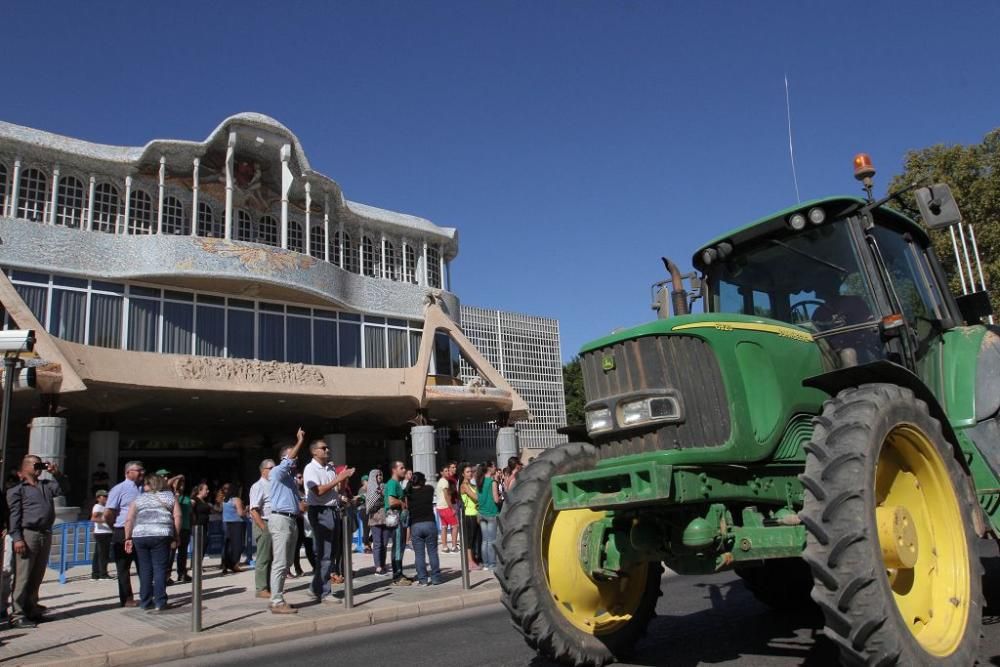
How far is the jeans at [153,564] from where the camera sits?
932cm

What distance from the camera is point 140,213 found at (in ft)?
90.2

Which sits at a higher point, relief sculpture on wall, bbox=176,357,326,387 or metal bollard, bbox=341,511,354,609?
relief sculpture on wall, bbox=176,357,326,387

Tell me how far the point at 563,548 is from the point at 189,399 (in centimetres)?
2301

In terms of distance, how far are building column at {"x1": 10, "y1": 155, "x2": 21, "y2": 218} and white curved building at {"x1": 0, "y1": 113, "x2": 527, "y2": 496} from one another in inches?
2.5

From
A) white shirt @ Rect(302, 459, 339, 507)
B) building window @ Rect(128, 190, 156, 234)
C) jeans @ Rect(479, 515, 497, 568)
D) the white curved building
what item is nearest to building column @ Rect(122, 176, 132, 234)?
the white curved building

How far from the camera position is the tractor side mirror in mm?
5023

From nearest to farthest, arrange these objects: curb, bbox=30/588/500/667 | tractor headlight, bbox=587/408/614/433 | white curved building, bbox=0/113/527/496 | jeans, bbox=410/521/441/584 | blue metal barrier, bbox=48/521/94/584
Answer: tractor headlight, bbox=587/408/614/433 → curb, bbox=30/588/500/667 → jeans, bbox=410/521/441/584 → blue metal barrier, bbox=48/521/94/584 → white curved building, bbox=0/113/527/496

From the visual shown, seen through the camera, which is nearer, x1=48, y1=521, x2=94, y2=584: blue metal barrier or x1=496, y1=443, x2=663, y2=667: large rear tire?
x1=496, y1=443, x2=663, y2=667: large rear tire

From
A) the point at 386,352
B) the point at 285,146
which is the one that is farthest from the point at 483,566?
the point at 285,146

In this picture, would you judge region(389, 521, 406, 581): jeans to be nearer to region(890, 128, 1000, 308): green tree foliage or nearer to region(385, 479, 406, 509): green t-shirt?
region(385, 479, 406, 509): green t-shirt

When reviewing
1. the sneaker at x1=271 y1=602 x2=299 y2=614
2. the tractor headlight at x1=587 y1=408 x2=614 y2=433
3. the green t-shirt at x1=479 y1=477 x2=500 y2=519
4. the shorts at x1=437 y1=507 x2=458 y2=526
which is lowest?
the sneaker at x1=271 y1=602 x2=299 y2=614

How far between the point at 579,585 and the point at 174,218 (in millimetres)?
27149

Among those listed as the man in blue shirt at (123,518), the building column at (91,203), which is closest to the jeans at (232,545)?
the man in blue shirt at (123,518)

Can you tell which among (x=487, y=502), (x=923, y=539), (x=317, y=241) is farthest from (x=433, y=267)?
(x=923, y=539)
